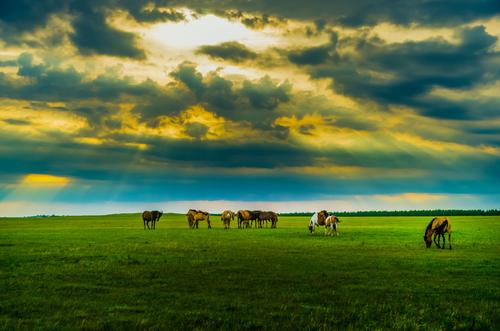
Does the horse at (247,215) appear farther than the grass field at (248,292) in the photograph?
Yes

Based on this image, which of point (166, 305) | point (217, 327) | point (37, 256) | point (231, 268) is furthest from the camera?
point (37, 256)

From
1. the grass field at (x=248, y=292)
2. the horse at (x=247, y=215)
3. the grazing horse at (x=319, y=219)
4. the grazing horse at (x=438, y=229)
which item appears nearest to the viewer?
the grass field at (x=248, y=292)

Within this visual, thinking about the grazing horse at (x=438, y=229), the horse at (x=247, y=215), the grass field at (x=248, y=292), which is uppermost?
the horse at (x=247, y=215)

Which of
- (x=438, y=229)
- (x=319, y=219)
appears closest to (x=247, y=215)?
(x=319, y=219)

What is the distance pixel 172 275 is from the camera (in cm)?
1834

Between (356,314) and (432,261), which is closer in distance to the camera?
(356,314)

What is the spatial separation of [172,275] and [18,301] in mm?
6142

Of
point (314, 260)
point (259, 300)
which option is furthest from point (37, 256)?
point (259, 300)

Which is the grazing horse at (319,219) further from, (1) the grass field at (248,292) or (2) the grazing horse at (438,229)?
(1) the grass field at (248,292)

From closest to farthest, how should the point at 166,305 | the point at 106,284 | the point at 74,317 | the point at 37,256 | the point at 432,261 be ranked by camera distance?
the point at 74,317 < the point at 166,305 < the point at 106,284 < the point at 432,261 < the point at 37,256

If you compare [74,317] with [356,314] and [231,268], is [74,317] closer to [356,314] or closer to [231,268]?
[356,314]

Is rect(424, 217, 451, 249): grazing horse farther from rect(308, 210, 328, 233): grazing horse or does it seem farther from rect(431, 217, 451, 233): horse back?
rect(308, 210, 328, 233): grazing horse

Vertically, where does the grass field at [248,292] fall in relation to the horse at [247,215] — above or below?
below

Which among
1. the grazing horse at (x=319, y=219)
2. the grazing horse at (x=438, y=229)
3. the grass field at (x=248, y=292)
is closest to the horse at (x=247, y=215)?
the grazing horse at (x=319, y=219)
